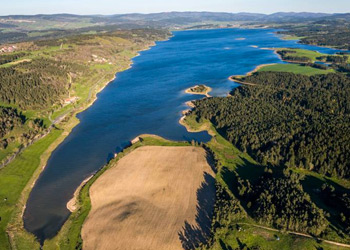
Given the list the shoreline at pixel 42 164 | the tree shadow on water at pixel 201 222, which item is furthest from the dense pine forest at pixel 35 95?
the tree shadow on water at pixel 201 222

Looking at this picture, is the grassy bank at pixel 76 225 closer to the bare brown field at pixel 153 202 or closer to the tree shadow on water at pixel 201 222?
the bare brown field at pixel 153 202

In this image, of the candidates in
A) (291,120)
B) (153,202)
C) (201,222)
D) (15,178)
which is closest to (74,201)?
(153,202)

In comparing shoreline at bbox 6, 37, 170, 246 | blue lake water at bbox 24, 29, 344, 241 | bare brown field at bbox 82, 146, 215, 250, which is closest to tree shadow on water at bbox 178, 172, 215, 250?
bare brown field at bbox 82, 146, 215, 250

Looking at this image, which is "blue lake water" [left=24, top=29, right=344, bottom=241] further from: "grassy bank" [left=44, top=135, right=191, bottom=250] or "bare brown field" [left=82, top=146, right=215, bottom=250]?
"bare brown field" [left=82, top=146, right=215, bottom=250]

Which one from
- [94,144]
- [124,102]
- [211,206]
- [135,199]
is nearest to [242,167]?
[211,206]

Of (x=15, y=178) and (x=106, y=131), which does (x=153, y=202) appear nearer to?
(x=15, y=178)

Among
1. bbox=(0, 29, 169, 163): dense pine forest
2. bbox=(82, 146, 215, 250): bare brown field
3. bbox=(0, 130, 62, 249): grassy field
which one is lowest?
bbox=(0, 130, 62, 249): grassy field
